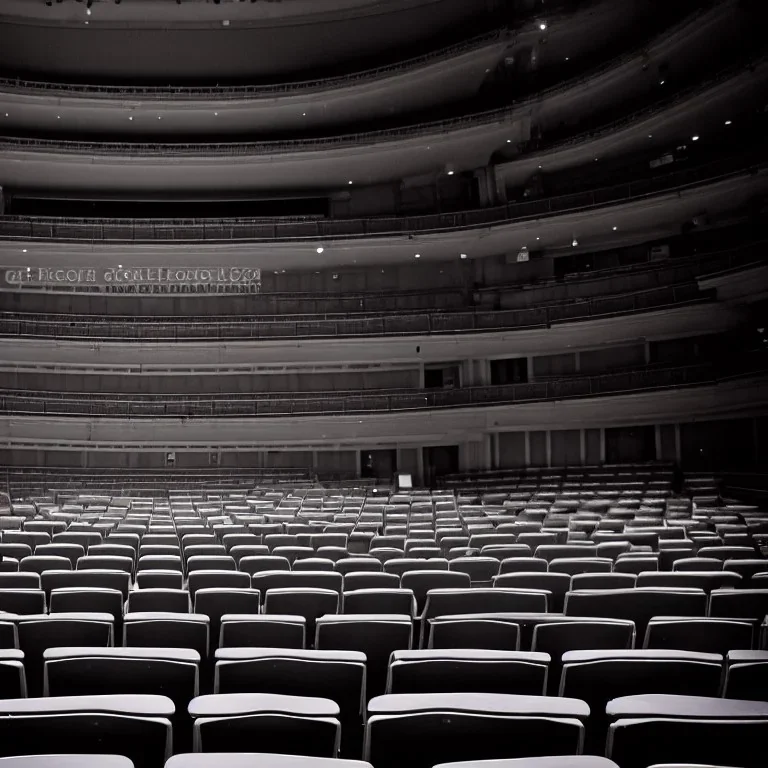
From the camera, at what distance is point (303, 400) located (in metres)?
32.9

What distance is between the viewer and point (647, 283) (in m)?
29.9

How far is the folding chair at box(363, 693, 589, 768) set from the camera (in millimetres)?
2490

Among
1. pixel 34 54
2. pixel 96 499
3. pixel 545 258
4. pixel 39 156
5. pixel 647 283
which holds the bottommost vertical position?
pixel 96 499

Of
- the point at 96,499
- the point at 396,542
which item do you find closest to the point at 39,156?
the point at 96,499

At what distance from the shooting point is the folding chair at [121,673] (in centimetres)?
353

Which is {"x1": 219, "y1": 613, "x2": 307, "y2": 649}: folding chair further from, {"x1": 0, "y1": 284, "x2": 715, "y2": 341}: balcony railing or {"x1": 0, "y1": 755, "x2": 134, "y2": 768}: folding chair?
{"x1": 0, "y1": 284, "x2": 715, "y2": 341}: balcony railing

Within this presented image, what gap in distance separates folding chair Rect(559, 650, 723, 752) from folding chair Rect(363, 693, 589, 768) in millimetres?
960

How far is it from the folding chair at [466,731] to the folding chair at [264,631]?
2.01m

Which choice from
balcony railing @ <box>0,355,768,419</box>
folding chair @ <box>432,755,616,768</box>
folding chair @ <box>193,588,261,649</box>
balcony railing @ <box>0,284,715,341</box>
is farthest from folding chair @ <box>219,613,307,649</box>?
balcony railing @ <box>0,284,715,341</box>

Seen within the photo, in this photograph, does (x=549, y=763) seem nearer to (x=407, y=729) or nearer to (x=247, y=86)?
(x=407, y=729)

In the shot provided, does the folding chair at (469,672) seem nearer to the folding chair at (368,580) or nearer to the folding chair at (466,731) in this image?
the folding chair at (466,731)

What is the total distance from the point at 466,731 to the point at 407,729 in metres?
0.20

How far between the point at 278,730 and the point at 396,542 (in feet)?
26.3

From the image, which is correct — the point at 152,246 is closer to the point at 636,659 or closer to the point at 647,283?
the point at 647,283
